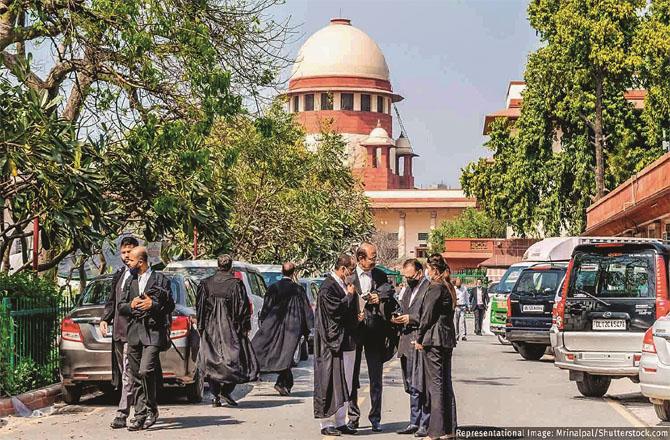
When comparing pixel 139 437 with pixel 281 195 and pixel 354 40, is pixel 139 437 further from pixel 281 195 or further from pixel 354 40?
pixel 354 40

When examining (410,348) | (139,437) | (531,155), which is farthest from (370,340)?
(531,155)

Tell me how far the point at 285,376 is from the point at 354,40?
338ft

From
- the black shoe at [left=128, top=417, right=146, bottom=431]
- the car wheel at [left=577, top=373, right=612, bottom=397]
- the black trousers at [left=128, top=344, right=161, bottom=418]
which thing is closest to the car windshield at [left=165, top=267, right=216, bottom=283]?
the car wheel at [left=577, top=373, right=612, bottom=397]

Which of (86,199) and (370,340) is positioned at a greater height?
(86,199)

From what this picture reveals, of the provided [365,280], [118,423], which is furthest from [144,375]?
[365,280]

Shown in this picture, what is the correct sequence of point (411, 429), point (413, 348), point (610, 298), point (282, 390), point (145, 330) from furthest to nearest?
point (282, 390) → point (610, 298) → point (145, 330) → point (413, 348) → point (411, 429)

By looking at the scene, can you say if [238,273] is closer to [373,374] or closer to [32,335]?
[32,335]

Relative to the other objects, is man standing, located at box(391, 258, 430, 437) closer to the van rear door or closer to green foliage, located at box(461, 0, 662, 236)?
the van rear door

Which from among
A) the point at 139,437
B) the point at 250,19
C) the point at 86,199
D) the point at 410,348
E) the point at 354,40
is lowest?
the point at 139,437

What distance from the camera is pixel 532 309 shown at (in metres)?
23.2

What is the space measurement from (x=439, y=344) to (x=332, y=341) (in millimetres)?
1193

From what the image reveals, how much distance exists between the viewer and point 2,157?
48.9ft

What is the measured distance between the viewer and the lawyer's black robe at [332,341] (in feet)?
39.5

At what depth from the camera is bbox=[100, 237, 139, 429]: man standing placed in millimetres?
12680
